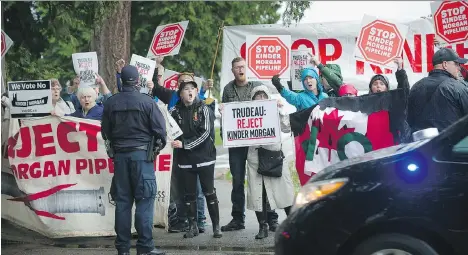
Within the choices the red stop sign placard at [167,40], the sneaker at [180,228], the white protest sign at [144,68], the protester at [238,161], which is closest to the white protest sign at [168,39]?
the red stop sign placard at [167,40]

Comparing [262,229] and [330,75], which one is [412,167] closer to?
[262,229]

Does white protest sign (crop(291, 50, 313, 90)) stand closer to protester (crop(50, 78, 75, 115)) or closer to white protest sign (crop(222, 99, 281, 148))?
white protest sign (crop(222, 99, 281, 148))

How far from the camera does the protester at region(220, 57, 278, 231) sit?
9.41 m

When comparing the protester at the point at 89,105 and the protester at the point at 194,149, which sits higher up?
the protester at the point at 89,105

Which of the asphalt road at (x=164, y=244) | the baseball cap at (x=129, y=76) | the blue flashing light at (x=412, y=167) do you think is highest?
the baseball cap at (x=129, y=76)

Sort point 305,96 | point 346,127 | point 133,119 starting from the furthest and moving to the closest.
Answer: point 305,96 < point 346,127 < point 133,119

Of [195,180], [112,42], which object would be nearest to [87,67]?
[195,180]

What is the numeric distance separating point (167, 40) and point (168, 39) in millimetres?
25

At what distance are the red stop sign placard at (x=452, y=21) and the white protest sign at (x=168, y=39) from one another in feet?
11.0

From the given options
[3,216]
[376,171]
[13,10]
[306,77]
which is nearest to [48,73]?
[13,10]

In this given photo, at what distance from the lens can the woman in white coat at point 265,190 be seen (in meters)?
8.97

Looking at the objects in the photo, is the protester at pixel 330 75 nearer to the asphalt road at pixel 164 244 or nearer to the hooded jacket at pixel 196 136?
the hooded jacket at pixel 196 136

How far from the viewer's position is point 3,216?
9445 millimetres

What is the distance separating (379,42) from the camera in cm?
950
